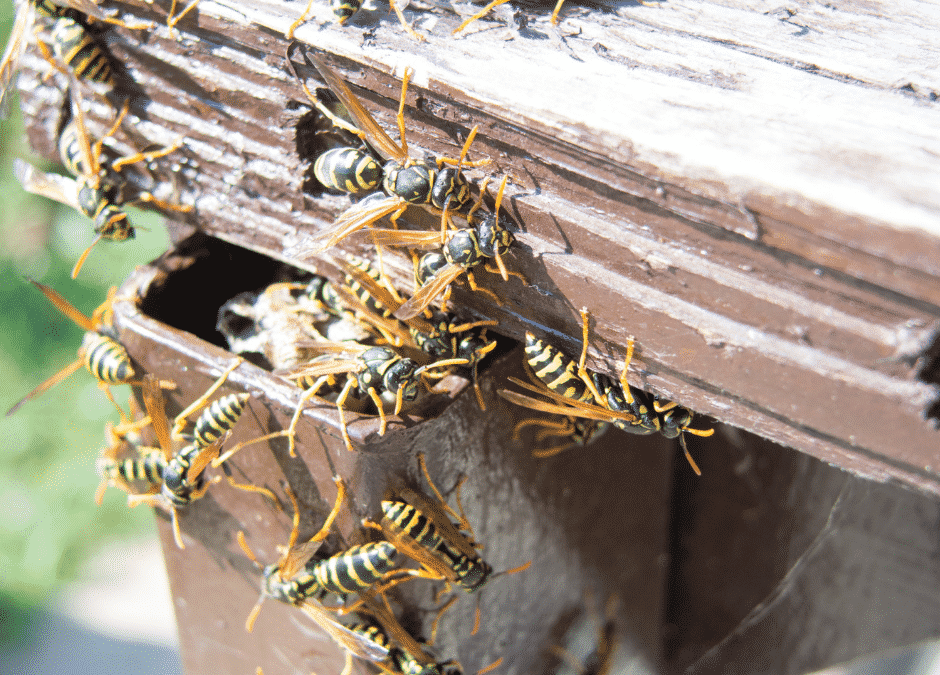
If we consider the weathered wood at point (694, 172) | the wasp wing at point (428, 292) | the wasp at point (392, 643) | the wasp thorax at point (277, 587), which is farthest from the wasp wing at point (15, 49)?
the wasp at point (392, 643)

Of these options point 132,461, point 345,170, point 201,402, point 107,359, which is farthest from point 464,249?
point 132,461

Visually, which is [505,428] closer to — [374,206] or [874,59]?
[374,206]

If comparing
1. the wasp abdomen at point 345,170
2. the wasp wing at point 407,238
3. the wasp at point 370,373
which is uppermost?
the wasp abdomen at point 345,170

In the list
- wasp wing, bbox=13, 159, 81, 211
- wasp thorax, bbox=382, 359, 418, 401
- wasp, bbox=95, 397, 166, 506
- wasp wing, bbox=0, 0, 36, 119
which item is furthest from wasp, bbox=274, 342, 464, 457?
wasp wing, bbox=13, 159, 81, 211

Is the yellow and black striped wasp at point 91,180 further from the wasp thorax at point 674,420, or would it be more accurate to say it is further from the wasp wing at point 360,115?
the wasp thorax at point 674,420

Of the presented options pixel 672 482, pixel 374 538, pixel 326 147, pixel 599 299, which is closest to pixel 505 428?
pixel 374 538

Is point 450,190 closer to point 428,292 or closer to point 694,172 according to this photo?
point 428,292
